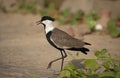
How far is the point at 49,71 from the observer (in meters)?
7.03

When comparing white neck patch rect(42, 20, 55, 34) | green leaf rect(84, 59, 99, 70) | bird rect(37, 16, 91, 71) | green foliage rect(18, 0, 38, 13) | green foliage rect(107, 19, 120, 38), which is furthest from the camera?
green foliage rect(18, 0, 38, 13)

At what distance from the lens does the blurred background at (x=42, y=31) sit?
7.42 meters

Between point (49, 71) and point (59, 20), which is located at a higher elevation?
point (59, 20)

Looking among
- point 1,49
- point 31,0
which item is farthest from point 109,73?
point 31,0

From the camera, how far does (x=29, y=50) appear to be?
9.01 meters

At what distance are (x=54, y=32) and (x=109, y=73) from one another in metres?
1.33

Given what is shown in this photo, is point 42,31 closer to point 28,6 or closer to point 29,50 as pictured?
point 29,50

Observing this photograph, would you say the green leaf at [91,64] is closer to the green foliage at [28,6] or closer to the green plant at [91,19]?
the green plant at [91,19]

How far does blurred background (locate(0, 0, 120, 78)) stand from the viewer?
292 inches

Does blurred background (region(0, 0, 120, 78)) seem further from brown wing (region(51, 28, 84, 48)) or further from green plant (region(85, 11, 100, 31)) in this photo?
brown wing (region(51, 28, 84, 48))

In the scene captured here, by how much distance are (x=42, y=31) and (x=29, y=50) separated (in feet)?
9.22

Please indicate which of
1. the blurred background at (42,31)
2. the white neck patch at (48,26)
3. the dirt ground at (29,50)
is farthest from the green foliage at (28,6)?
the white neck patch at (48,26)

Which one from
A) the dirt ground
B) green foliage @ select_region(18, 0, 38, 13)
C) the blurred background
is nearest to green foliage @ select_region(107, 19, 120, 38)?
the blurred background

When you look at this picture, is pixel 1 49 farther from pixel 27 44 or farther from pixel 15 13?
pixel 15 13
